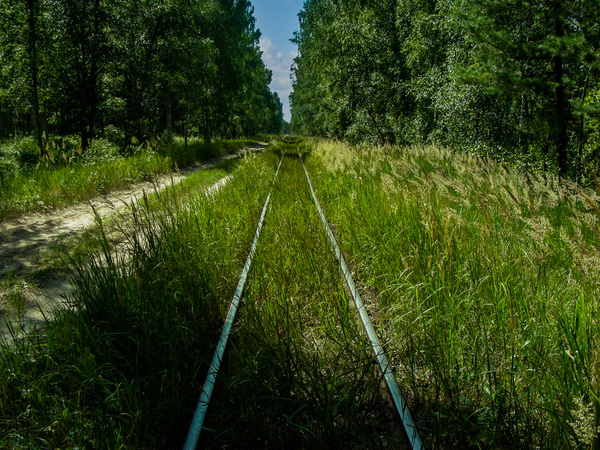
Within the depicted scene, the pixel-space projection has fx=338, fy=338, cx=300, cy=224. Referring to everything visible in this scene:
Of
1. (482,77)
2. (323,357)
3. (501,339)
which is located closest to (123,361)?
(323,357)

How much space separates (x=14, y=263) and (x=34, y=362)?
9.00 ft

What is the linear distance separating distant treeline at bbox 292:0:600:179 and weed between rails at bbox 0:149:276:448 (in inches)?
99.3

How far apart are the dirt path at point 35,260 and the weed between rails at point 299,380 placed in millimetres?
1141

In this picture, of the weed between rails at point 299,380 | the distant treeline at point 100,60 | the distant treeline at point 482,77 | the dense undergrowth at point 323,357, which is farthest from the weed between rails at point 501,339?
the distant treeline at point 100,60

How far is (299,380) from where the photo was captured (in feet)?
5.82

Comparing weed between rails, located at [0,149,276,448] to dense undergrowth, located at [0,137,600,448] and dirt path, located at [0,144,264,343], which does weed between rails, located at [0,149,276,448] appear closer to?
dense undergrowth, located at [0,137,600,448]

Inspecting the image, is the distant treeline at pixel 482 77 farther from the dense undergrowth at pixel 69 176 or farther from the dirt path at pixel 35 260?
the dense undergrowth at pixel 69 176

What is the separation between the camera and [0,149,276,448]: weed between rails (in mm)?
1505

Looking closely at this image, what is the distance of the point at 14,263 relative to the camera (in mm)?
3879

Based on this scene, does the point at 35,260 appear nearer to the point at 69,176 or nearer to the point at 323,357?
the point at 323,357

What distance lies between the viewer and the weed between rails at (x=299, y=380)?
59.7 inches

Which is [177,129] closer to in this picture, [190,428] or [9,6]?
[9,6]

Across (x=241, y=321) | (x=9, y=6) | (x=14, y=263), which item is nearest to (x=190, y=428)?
(x=241, y=321)

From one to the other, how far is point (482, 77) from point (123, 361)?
628 cm
